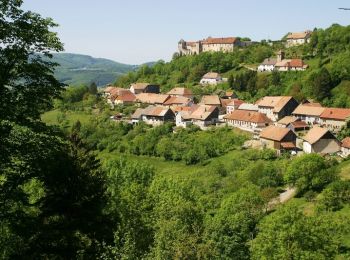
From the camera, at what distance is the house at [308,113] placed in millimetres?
85125

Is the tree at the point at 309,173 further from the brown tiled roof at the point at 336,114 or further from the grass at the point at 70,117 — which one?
the grass at the point at 70,117

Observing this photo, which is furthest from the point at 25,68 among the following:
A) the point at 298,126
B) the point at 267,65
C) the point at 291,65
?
the point at 267,65

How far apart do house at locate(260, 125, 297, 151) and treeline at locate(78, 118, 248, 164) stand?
6.19 m

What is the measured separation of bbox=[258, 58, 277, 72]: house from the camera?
132 m

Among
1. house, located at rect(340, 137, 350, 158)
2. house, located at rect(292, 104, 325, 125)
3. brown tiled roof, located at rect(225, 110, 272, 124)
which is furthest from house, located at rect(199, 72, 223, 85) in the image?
house, located at rect(340, 137, 350, 158)

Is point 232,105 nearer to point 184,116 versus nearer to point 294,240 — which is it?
point 184,116

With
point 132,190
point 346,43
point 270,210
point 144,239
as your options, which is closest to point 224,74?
point 346,43

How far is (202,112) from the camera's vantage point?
9950cm

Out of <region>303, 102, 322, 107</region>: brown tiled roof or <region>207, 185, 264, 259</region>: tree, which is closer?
<region>207, 185, 264, 259</region>: tree

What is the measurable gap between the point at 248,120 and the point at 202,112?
13435 millimetres

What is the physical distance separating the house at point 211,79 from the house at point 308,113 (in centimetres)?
4917

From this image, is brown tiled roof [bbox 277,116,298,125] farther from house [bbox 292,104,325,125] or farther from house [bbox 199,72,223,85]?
house [bbox 199,72,223,85]

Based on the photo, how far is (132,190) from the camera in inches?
1657

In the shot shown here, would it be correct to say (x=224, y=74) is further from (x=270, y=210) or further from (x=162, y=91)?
(x=270, y=210)
